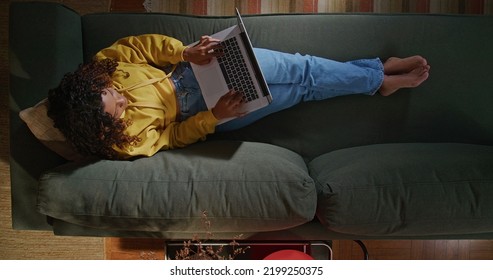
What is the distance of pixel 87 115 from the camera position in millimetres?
1294

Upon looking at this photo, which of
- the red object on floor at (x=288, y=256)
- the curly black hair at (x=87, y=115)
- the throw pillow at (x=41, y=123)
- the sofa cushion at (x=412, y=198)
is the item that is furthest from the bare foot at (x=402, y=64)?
the throw pillow at (x=41, y=123)

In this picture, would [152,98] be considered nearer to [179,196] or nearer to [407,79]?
[179,196]

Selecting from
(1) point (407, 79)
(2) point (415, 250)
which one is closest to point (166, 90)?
(1) point (407, 79)

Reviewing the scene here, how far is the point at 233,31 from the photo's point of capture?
142 cm

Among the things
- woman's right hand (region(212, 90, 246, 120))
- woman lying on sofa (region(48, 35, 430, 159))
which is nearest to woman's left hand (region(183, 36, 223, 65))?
woman lying on sofa (region(48, 35, 430, 159))

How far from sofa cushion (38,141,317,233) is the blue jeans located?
266mm

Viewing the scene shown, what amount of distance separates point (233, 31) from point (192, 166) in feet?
1.50

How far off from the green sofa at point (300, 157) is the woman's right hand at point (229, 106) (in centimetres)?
12

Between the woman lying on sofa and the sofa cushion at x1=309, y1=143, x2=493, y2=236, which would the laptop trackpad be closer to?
the woman lying on sofa

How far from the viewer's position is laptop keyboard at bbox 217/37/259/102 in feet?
4.63

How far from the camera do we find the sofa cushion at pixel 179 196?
4.24 feet

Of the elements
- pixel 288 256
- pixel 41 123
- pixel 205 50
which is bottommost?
pixel 288 256

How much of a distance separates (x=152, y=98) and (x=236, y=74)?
0.95 ft

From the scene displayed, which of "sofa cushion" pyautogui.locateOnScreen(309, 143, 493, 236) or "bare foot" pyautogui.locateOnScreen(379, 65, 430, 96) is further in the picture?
"bare foot" pyautogui.locateOnScreen(379, 65, 430, 96)
